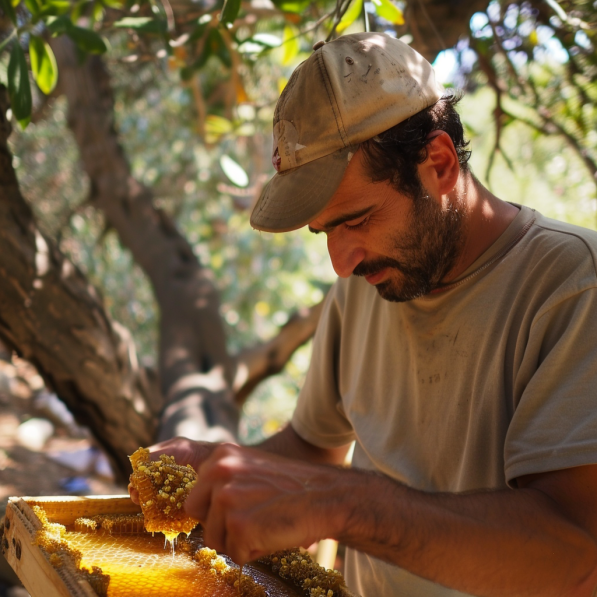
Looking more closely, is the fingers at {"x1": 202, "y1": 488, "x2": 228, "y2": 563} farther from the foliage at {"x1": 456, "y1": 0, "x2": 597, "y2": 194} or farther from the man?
the foliage at {"x1": 456, "y1": 0, "x2": 597, "y2": 194}

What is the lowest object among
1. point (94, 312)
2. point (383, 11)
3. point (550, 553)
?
point (550, 553)

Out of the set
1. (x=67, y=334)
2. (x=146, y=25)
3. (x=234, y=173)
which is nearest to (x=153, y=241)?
(x=67, y=334)

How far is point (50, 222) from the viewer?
4.93 metres

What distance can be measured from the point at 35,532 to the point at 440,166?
115 cm

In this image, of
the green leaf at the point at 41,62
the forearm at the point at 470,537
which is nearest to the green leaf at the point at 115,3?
the green leaf at the point at 41,62

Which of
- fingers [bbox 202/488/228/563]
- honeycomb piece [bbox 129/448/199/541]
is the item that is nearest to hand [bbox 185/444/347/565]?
fingers [bbox 202/488/228/563]

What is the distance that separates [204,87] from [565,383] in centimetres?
371

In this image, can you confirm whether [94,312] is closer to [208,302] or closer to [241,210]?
[208,302]

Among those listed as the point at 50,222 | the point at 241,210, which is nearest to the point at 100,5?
the point at 50,222

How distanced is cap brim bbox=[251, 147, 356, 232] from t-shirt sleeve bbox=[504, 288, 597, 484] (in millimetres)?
506

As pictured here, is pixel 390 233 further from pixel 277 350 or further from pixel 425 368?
pixel 277 350

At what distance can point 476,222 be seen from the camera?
4.94ft

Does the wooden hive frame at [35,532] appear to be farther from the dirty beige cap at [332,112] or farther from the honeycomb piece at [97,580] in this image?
the dirty beige cap at [332,112]

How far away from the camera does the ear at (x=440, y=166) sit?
1450 mm
